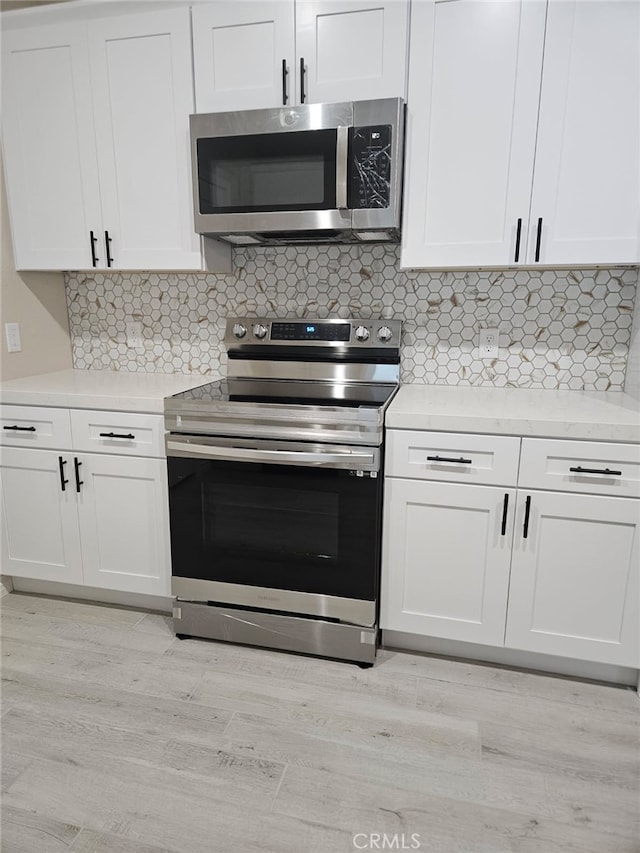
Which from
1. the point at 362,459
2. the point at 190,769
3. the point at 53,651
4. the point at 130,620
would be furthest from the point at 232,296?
the point at 190,769

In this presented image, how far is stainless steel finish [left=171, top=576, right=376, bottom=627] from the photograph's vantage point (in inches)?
74.7

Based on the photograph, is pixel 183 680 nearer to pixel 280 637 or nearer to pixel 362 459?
pixel 280 637

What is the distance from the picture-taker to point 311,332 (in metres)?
2.30

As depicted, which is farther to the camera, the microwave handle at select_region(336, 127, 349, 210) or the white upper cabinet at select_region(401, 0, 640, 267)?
the microwave handle at select_region(336, 127, 349, 210)

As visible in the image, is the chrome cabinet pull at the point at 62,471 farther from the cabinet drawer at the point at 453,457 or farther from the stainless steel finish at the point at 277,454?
the cabinet drawer at the point at 453,457

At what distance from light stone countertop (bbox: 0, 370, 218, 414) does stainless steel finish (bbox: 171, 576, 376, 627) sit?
2.28 ft

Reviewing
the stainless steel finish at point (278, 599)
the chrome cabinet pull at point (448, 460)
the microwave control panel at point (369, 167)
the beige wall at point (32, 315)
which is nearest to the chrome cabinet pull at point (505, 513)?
the chrome cabinet pull at point (448, 460)

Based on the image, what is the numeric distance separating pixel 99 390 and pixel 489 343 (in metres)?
1.62

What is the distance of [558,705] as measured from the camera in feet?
5.74

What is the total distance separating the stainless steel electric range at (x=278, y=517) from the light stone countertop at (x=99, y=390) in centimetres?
17

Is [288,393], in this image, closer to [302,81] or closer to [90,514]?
[90,514]

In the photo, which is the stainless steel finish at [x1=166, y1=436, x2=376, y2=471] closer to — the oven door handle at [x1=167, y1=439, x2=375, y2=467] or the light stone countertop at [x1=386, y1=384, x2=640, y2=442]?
the oven door handle at [x1=167, y1=439, x2=375, y2=467]

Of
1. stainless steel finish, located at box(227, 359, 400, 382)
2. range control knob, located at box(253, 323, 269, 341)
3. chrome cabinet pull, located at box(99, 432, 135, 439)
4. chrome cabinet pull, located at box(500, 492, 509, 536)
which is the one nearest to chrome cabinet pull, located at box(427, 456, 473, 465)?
chrome cabinet pull, located at box(500, 492, 509, 536)

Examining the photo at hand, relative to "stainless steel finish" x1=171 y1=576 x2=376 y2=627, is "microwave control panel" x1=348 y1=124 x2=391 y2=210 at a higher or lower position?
higher
